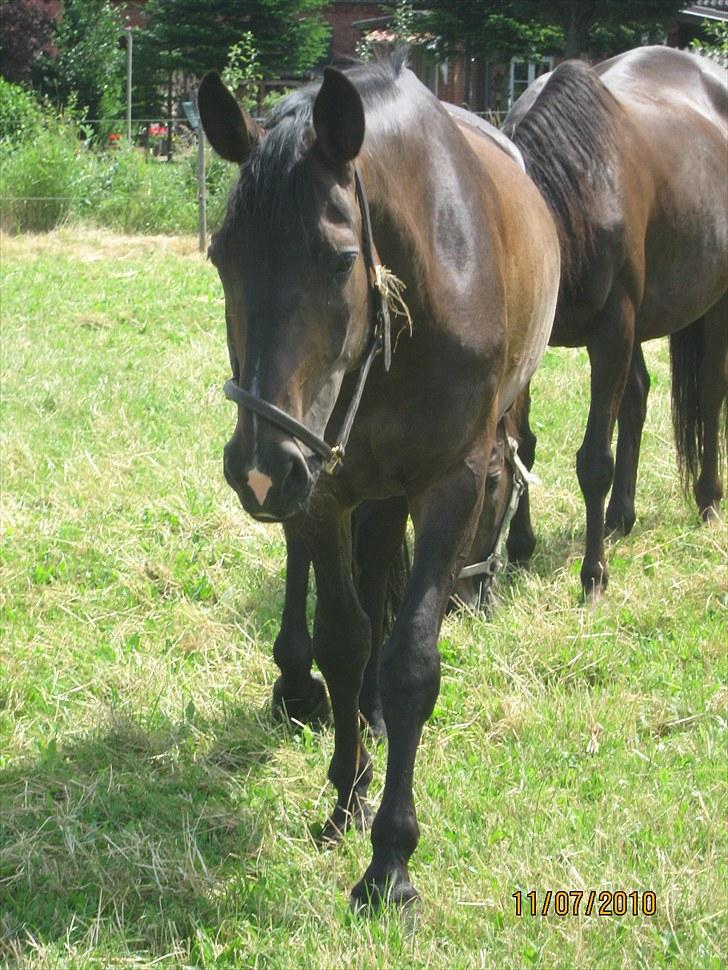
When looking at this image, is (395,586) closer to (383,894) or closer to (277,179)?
(383,894)

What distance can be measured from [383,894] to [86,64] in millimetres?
25899

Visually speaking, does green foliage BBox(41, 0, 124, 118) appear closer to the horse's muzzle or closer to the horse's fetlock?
the horse's fetlock

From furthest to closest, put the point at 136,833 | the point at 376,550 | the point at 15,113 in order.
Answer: the point at 15,113
the point at 376,550
the point at 136,833

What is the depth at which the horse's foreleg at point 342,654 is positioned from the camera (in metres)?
3.25

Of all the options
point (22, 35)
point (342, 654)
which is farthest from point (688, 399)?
point (22, 35)

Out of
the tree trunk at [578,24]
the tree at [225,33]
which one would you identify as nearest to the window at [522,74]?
the tree trunk at [578,24]

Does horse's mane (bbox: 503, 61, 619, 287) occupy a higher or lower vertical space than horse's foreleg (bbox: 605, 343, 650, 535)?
higher

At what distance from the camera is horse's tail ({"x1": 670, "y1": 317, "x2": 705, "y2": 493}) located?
20.0ft

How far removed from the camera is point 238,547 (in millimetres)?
5273

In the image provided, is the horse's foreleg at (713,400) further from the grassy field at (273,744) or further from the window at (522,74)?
the window at (522,74)

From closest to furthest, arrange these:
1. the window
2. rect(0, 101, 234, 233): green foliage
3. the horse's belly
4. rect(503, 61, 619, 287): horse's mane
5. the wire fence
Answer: rect(503, 61, 619, 287): horse's mane, the horse's belly, the wire fence, rect(0, 101, 234, 233): green foliage, the window

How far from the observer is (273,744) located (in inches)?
151

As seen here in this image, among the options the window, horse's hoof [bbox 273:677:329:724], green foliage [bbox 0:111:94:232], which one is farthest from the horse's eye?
the window

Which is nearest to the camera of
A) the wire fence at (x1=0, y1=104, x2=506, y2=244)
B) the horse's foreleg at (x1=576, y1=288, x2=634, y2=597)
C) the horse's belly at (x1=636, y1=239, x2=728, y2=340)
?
the horse's foreleg at (x1=576, y1=288, x2=634, y2=597)
